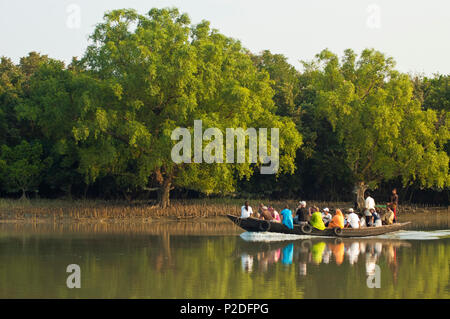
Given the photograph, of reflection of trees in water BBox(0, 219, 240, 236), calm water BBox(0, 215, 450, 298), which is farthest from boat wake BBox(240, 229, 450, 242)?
reflection of trees in water BBox(0, 219, 240, 236)

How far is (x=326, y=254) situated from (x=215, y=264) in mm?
4700

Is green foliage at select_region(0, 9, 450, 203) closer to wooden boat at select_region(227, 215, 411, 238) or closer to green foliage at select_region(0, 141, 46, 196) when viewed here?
green foliage at select_region(0, 141, 46, 196)

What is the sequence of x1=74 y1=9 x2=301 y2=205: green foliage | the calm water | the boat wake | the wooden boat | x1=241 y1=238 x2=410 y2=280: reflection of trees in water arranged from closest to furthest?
the calm water, x1=241 y1=238 x2=410 y2=280: reflection of trees in water, the wooden boat, the boat wake, x1=74 y1=9 x2=301 y2=205: green foliage

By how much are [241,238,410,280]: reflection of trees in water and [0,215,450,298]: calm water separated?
0.11ft

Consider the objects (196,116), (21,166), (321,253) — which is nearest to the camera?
(321,253)

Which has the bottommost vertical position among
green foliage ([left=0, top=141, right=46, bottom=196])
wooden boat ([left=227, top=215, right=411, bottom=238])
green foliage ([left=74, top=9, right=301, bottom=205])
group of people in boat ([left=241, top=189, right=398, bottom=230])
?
wooden boat ([left=227, top=215, right=411, bottom=238])

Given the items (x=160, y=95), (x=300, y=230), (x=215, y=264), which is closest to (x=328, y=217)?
(x=300, y=230)

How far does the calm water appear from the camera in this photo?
16141 millimetres

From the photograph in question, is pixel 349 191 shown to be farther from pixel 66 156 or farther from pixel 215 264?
pixel 215 264

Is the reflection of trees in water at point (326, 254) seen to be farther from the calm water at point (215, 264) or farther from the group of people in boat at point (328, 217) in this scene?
the group of people in boat at point (328, 217)

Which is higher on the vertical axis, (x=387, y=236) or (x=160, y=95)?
(x=160, y=95)

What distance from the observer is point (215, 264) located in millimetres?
20453

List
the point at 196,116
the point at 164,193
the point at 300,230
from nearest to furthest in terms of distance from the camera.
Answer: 1. the point at 300,230
2. the point at 196,116
3. the point at 164,193

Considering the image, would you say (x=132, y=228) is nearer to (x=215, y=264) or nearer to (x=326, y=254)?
(x=326, y=254)
